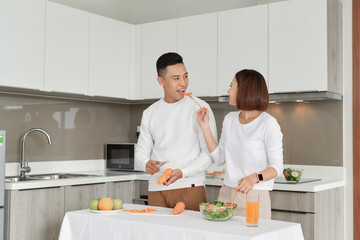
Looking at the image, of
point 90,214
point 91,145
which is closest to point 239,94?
point 90,214

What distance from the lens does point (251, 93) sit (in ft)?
8.17

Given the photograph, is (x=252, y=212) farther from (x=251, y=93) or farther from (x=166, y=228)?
(x=251, y=93)

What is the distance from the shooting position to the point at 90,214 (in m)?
2.59

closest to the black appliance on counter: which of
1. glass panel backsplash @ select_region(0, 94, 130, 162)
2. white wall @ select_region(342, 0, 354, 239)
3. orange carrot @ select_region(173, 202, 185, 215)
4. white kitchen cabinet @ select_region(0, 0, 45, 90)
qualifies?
glass panel backsplash @ select_region(0, 94, 130, 162)

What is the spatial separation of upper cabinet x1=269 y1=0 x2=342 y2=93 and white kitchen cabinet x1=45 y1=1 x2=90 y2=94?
5.02 feet

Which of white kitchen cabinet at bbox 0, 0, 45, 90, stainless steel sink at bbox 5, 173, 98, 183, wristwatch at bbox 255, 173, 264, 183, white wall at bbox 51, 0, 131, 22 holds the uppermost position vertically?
white wall at bbox 51, 0, 131, 22

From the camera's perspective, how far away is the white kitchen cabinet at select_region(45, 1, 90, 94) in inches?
156

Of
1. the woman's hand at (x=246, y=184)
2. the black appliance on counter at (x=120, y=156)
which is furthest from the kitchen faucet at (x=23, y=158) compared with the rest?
the woman's hand at (x=246, y=184)

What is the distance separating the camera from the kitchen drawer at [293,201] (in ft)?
11.5

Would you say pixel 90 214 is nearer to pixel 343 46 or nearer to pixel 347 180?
pixel 347 180

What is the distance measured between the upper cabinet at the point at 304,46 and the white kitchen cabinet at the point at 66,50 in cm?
153

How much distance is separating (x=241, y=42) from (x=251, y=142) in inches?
71.3

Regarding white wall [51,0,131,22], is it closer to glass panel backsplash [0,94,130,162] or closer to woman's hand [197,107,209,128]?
glass panel backsplash [0,94,130,162]

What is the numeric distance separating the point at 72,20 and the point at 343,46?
A: 219cm
